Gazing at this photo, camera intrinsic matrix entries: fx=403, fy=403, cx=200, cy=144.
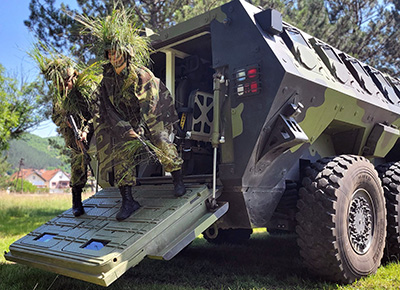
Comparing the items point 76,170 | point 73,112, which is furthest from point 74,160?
point 73,112

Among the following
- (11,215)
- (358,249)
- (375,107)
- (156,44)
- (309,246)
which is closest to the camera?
(309,246)

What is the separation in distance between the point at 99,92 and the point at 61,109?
0.41 meters

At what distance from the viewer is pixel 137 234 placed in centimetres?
290

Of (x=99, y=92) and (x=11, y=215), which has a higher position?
(x=99, y=92)

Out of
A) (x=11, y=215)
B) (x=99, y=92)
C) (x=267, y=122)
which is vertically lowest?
(x=11, y=215)

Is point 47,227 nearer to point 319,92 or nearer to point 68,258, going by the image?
point 68,258

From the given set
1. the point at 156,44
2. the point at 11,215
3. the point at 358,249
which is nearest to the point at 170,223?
the point at 358,249

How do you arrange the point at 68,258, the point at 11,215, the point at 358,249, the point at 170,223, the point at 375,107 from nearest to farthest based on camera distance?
the point at 68,258
the point at 170,223
the point at 358,249
the point at 375,107
the point at 11,215

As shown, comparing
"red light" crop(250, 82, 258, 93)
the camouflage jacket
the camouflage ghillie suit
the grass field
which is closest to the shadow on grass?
the grass field

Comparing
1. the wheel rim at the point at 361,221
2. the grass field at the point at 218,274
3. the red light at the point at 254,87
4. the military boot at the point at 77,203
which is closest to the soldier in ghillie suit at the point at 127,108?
the military boot at the point at 77,203

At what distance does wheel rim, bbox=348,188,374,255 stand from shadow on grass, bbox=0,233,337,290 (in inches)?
21.6

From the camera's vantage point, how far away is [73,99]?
367cm

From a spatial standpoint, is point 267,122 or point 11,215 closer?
point 267,122

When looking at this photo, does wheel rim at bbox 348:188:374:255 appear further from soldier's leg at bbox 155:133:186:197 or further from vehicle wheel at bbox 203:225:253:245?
vehicle wheel at bbox 203:225:253:245
